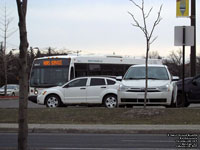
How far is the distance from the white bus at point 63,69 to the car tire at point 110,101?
5170 millimetres

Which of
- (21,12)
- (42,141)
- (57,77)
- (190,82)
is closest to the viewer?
(21,12)

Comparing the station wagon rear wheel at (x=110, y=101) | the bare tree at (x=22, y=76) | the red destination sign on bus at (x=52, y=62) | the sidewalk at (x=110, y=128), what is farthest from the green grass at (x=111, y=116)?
the bare tree at (x=22, y=76)

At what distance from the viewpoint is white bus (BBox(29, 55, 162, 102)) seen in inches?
961

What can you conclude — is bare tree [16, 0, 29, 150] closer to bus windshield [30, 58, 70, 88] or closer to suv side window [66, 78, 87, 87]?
suv side window [66, 78, 87, 87]

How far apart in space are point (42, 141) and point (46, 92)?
8653 mm

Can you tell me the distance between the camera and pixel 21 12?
270 inches

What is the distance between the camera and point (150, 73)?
17891mm

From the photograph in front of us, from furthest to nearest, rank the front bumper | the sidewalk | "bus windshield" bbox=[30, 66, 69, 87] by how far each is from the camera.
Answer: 1. "bus windshield" bbox=[30, 66, 69, 87]
2. the front bumper
3. the sidewalk

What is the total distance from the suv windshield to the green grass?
195 cm

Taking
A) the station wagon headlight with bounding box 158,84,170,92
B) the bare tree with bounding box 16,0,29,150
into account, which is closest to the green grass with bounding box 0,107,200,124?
the station wagon headlight with bounding box 158,84,170,92

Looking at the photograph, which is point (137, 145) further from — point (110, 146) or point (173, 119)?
point (173, 119)

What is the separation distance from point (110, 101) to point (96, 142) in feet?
28.6

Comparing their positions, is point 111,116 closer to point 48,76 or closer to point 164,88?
point 164,88

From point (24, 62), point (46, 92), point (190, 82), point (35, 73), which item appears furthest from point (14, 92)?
point (24, 62)
